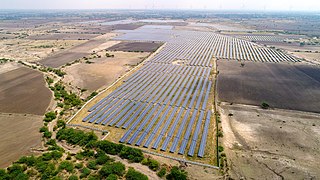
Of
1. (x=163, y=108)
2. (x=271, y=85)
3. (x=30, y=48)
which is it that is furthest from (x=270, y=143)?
(x=30, y=48)

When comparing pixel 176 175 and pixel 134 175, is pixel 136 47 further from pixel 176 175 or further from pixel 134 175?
pixel 176 175

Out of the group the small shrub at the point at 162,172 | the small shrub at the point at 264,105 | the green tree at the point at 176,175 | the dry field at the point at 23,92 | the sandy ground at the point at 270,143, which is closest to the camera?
the green tree at the point at 176,175

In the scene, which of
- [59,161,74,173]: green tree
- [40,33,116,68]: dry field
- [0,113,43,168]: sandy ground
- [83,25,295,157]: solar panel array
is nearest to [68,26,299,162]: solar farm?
[83,25,295,157]: solar panel array

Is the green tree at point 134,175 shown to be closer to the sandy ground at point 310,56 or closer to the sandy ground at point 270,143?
the sandy ground at point 270,143

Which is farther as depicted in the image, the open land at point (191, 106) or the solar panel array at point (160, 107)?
the solar panel array at point (160, 107)

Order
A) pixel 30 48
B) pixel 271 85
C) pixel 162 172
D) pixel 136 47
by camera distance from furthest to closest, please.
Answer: pixel 136 47
pixel 30 48
pixel 271 85
pixel 162 172

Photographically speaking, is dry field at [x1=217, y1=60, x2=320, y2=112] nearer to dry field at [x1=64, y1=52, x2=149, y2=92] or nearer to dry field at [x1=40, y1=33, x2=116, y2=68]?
dry field at [x1=64, y1=52, x2=149, y2=92]

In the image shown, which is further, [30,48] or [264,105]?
[30,48]

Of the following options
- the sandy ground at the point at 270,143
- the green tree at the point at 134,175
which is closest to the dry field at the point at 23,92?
the green tree at the point at 134,175
